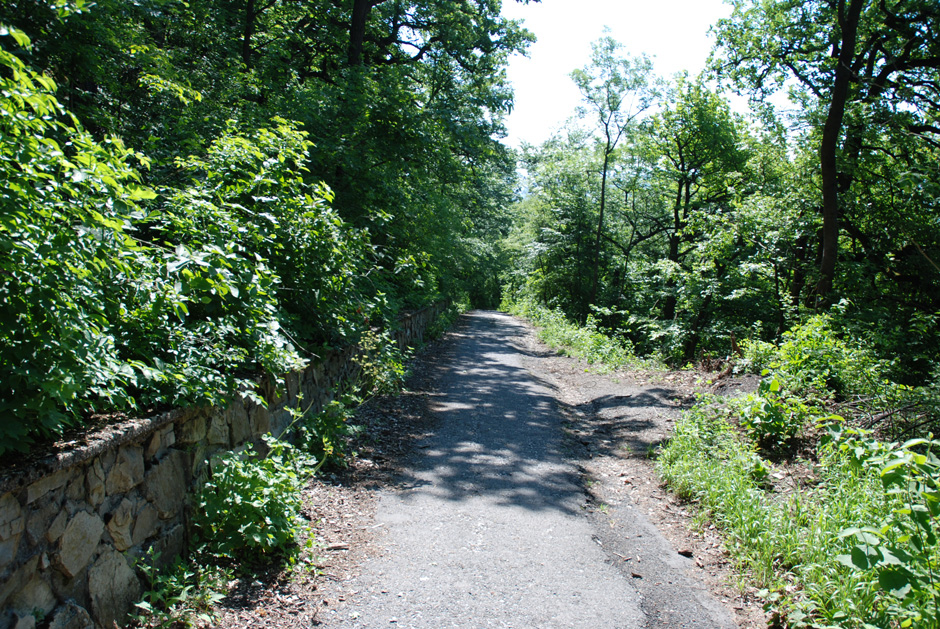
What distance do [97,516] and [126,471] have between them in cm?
30

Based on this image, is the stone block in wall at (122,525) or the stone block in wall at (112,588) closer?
the stone block in wall at (112,588)

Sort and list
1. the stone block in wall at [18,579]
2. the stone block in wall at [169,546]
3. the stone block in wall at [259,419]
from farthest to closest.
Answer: the stone block in wall at [259,419], the stone block in wall at [169,546], the stone block in wall at [18,579]

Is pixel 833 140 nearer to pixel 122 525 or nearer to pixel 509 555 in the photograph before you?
pixel 509 555

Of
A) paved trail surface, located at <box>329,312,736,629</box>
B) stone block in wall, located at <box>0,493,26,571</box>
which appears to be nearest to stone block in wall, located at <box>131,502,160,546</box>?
stone block in wall, located at <box>0,493,26,571</box>

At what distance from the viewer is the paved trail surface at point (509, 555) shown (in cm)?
355

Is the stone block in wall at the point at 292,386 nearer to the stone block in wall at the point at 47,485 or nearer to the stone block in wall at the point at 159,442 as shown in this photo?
the stone block in wall at the point at 159,442

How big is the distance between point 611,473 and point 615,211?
18397mm

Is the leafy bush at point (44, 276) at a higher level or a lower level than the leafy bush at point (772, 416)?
higher

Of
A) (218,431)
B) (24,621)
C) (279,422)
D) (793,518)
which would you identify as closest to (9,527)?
(24,621)

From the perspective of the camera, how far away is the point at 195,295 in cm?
366

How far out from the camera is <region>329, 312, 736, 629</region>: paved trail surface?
3.55m

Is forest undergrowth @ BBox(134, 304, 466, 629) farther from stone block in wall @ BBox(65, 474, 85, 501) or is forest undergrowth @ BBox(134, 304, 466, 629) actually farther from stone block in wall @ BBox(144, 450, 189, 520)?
stone block in wall @ BBox(65, 474, 85, 501)

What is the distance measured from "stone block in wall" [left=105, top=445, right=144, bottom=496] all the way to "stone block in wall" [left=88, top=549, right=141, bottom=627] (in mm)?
315

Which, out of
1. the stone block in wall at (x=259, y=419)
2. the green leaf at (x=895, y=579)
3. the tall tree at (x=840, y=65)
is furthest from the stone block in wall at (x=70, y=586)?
the tall tree at (x=840, y=65)
